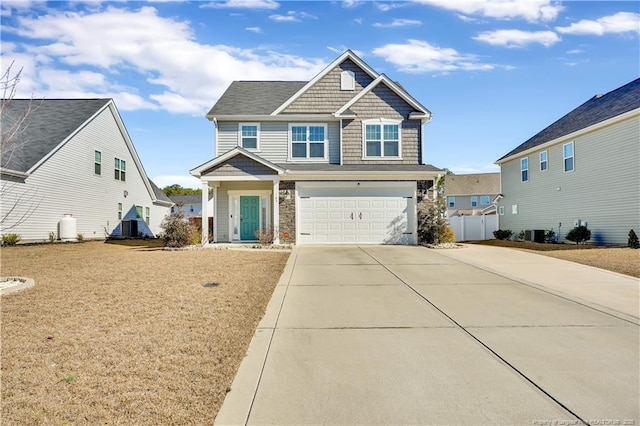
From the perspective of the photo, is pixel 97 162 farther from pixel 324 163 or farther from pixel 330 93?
pixel 330 93

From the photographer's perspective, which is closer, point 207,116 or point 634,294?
point 634,294

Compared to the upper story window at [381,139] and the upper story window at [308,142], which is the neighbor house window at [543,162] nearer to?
the upper story window at [381,139]

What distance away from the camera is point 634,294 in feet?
24.1

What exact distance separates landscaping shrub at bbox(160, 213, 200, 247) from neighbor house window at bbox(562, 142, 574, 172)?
18445mm

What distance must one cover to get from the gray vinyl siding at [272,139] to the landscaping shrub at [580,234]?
11.5 m

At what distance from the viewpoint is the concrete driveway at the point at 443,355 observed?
319cm

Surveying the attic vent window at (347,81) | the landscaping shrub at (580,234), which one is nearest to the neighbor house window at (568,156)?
the landscaping shrub at (580,234)

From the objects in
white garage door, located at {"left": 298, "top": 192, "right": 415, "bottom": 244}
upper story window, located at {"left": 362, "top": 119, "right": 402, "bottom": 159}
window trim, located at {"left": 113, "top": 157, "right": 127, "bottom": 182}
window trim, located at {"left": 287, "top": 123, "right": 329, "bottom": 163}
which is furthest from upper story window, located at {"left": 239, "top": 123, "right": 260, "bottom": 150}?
window trim, located at {"left": 113, "top": 157, "right": 127, "bottom": 182}

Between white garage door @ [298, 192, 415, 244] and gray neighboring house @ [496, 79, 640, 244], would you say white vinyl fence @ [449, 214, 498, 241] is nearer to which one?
gray neighboring house @ [496, 79, 640, 244]

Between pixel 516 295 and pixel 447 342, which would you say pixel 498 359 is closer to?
pixel 447 342

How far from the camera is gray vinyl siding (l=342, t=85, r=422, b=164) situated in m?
17.4

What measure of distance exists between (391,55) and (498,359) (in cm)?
1270

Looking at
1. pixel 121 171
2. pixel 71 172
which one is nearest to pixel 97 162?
pixel 71 172

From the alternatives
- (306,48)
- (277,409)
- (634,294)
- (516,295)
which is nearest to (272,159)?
(306,48)
